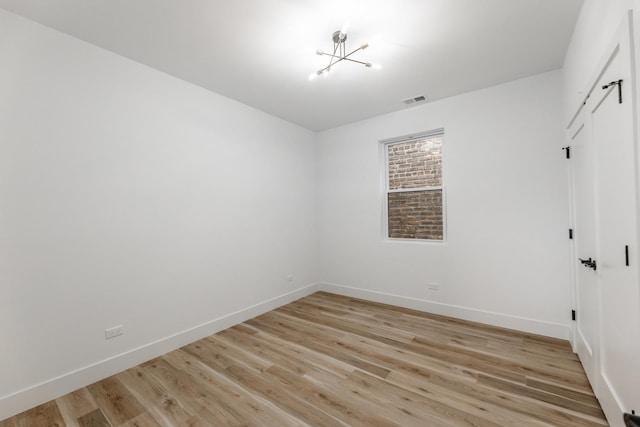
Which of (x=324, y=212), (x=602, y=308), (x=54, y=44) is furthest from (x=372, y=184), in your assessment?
(x=54, y=44)

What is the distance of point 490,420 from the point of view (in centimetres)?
177

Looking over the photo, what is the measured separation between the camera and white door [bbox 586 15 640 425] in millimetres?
1254

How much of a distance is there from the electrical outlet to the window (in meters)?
3.49

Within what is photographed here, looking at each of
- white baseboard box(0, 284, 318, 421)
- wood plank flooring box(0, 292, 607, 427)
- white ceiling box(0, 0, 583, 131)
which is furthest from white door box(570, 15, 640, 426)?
white baseboard box(0, 284, 318, 421)

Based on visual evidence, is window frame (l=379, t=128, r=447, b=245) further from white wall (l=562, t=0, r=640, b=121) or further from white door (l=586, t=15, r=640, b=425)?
white door (l=586, t=15, r=640, b=425)

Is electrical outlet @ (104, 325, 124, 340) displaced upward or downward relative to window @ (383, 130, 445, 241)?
downward

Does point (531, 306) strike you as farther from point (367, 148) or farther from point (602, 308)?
point (367, 148)

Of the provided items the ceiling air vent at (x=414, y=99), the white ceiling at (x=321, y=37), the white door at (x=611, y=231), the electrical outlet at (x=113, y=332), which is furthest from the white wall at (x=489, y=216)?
the electrical outlet at (x=113, y=332)

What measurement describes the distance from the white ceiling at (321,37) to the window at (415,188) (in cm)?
83

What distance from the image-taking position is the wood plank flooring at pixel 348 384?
1848 millimetres

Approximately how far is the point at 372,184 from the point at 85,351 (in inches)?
151

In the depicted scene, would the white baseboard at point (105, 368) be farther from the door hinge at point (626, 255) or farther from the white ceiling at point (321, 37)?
the door hinge at point (626, 255)

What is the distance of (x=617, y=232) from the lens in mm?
1449

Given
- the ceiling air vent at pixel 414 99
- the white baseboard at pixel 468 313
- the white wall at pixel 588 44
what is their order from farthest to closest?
the ceiling air vent at pixel 414 99 < the white baseboard at pixel 468 313 < the white wall at pixel 588 44
